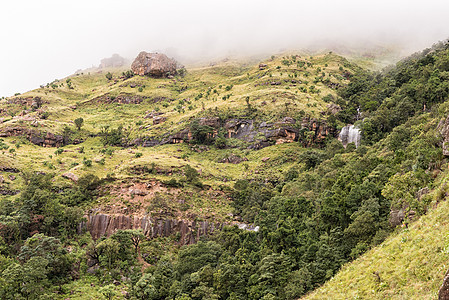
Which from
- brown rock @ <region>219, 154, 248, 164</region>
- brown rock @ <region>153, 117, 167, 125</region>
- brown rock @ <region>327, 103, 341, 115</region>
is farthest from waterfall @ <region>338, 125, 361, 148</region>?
brown rock @ <region>153, 117, 167, 125</region>

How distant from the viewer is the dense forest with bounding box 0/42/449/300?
107ft

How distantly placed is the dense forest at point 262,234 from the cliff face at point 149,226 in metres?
2.35

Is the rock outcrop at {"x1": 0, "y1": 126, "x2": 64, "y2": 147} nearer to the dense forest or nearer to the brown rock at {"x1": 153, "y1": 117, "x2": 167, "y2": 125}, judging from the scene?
the brown rock at {"x1": 153, "y1": 117, "x2": 167, "y2": 125}

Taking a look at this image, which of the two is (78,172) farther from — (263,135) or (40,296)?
(263,135)

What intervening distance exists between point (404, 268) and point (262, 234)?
1117 inches

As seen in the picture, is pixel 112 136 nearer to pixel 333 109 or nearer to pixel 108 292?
pixel 108 292

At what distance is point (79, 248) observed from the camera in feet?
182

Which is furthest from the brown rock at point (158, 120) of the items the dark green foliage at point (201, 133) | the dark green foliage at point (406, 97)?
the dark green foliage at point (406, 97)

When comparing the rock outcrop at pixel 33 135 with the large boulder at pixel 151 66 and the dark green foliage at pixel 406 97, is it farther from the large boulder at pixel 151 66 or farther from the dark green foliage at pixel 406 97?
the dark green foliage at pixel 406 97

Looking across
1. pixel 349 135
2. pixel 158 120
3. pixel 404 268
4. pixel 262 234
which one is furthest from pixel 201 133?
pixel 404 268

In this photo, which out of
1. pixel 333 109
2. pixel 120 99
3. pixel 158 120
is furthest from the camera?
pixel 120 99

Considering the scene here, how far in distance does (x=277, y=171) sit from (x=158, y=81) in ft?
373

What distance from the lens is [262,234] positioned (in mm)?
47344

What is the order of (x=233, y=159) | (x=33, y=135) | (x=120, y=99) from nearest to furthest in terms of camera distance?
(x=233, y=159) → (x=33, y=135) → (x=120, y=99)
